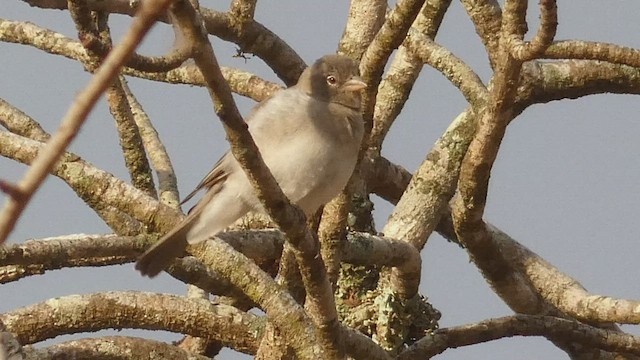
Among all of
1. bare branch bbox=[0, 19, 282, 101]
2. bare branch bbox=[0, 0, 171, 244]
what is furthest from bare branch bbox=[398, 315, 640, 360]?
bare branch bbox=[0, 0, 171, 244]

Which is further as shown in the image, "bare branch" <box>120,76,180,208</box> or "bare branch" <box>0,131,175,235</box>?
"bare branch" <box>120,76,180,208</box>

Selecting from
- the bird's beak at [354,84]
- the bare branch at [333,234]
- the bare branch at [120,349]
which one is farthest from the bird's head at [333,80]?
the bare branch at [120,349]

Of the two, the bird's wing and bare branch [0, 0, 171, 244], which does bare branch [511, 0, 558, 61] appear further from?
bare branch [0, 0, 171, 244]

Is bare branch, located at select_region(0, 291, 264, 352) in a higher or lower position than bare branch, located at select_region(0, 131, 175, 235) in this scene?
lower

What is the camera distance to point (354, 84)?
4.62 metres

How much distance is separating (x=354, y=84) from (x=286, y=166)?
0.54m

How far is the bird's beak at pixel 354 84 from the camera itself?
4.48m

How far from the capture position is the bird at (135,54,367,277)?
4.36m

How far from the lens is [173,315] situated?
465cm

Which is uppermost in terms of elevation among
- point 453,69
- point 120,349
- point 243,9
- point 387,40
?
point 243,9

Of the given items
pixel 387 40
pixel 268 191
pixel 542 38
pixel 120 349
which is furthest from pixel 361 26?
pixel 268 191

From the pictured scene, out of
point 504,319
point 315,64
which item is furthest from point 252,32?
point 504,319

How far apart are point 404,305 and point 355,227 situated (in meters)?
0.65

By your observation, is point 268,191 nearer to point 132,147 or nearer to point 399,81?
point 132,147
